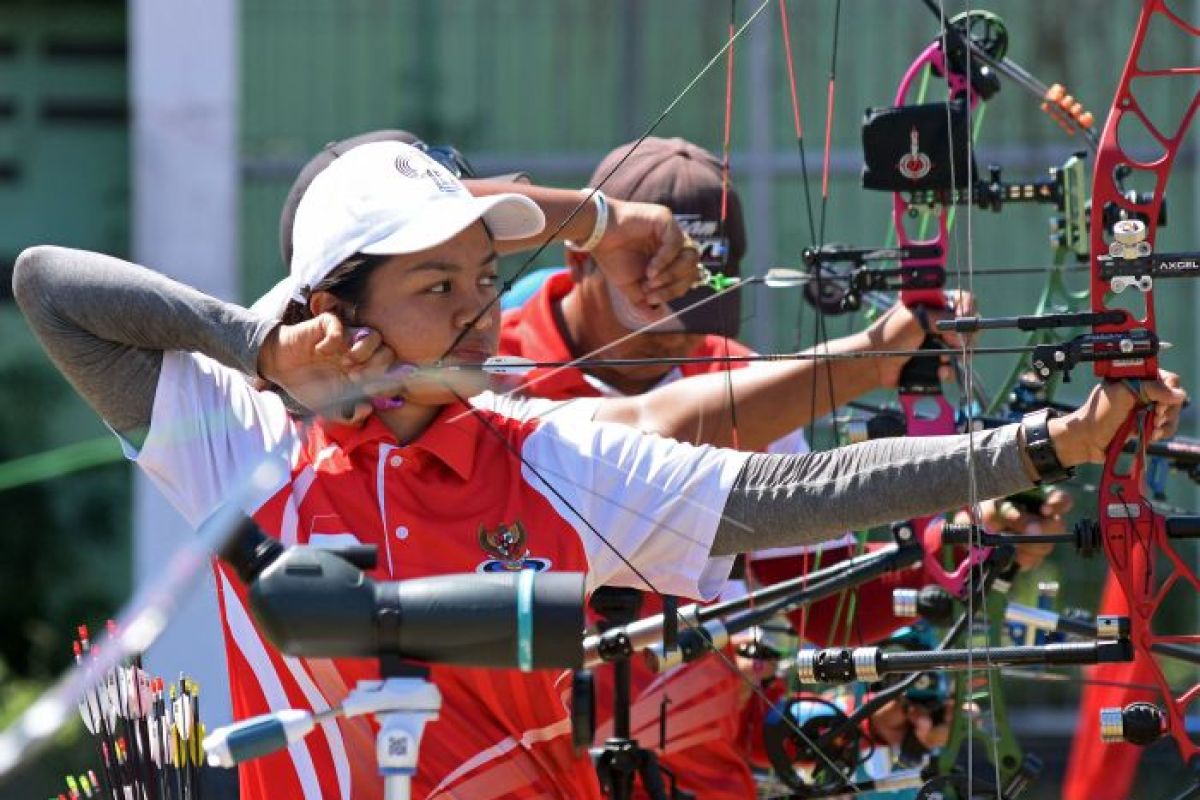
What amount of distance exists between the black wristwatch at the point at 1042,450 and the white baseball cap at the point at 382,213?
67 cm

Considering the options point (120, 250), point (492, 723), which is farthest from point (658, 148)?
point (120, 250)

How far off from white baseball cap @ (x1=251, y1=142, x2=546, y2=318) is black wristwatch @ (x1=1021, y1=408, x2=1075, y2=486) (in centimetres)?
67

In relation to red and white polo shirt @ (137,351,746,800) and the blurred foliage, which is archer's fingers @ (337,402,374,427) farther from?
the blurred foliage

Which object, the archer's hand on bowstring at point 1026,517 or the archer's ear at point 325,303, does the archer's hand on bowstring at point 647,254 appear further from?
the archer's ear at point 325,303

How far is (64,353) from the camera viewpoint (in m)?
2.83

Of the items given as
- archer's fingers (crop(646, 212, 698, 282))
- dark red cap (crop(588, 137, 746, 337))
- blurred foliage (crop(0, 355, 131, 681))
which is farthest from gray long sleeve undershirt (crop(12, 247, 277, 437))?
blurred foliage (crop(0, 355, 131, 681))

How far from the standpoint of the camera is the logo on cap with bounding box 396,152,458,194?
2.79 metres

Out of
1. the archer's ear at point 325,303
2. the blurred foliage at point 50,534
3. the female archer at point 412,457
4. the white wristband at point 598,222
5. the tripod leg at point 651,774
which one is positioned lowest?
the blurred foliage at point 50,534

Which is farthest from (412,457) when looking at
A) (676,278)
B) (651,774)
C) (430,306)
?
(651,774)

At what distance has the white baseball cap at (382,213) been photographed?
270 centimetres

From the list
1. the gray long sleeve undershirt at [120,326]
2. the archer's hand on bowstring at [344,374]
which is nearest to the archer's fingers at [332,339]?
the archer's hand on bowstring at [344,374]

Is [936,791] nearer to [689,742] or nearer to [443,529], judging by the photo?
[689,742]

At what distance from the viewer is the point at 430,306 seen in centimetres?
272

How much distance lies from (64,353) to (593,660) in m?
0.90
